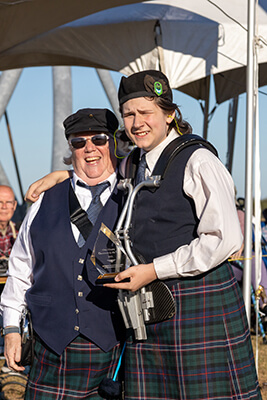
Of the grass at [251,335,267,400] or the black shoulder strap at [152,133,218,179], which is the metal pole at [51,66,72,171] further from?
the black shoulder strap at [152,133,218,179]

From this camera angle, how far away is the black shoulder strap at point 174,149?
1896 mm

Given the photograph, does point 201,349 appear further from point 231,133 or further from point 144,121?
point 231,133

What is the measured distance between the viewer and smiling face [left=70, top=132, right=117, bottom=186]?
7.34 ft

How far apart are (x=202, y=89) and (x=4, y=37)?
148 inches

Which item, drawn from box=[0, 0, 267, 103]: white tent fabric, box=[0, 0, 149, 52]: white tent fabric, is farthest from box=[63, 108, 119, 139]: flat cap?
box=[0, 0, 267, 103]: white tent fabric

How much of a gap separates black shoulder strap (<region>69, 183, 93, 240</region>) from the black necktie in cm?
27

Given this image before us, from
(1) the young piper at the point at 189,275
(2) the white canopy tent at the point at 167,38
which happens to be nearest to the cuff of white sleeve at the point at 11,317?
(1) the young piper at the point at 189,275

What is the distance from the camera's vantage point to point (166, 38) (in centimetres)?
627

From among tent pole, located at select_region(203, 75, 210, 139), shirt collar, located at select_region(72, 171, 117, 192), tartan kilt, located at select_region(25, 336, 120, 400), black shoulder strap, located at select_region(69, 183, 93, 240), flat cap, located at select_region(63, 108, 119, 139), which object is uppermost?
tent pole, located at select_region(203, 75, 210, 139)

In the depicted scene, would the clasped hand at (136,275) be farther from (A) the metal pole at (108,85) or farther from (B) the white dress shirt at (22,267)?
(A) the metal pole at (108,85)

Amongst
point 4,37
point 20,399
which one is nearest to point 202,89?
point 4,37

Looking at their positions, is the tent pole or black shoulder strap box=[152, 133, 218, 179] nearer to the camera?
black shoulder strap box=[152, 133, 218, 179]

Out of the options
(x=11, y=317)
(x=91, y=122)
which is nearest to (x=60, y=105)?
(x=91, y=122)

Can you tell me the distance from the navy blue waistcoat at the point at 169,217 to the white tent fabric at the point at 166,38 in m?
4.37
